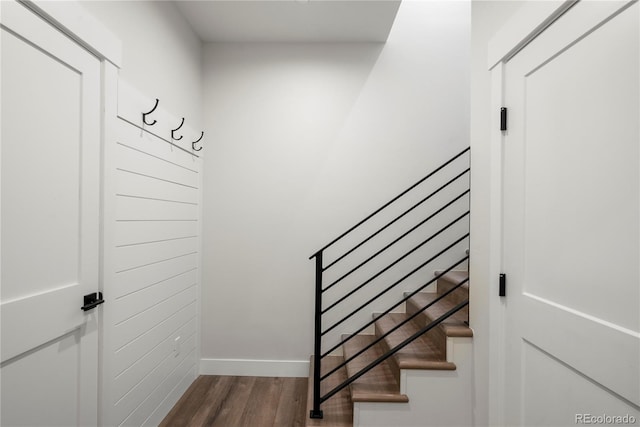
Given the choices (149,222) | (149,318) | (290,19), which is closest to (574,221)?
(149,222)

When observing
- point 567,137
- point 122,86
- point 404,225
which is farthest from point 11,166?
point 404,225

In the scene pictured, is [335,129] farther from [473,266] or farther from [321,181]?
[473,266]

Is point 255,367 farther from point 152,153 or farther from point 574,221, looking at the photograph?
point 574,221

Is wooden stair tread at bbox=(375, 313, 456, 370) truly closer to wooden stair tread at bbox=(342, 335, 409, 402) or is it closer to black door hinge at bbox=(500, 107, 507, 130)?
wooden stair tread at bbox=(342, 335, 409, 402)

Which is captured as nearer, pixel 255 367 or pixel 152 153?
pixel 152 153

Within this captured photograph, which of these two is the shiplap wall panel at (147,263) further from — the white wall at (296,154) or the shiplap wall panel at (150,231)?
the white wall at (296,154)

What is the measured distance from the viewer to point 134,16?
174cm

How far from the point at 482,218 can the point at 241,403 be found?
1936 mm

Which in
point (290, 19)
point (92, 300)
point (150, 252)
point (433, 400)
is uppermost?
point (290, 19)

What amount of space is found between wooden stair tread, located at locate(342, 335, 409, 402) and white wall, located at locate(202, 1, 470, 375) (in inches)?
22.8

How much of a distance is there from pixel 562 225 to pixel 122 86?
6.29 ft

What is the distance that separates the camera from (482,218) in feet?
5.25

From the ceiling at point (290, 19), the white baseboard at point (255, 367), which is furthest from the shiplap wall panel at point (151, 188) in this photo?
the white baseboard at point (255, 367)

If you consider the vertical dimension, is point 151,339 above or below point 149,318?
below
